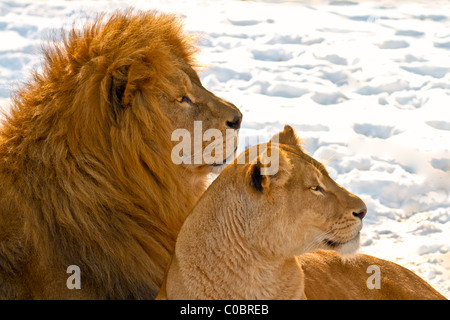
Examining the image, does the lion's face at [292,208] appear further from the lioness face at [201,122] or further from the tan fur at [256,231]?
the lioness face at [201,122]

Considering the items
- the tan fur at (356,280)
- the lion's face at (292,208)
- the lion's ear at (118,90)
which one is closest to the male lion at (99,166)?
the lion's ear at (118,90)

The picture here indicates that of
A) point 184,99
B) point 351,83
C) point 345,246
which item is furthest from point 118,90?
point 351,83

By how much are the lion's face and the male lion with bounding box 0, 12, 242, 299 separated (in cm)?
50

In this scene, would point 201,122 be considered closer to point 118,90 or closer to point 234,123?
point 234,123

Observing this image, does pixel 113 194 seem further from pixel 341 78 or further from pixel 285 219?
pixel 341 78

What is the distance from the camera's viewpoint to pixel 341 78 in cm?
768

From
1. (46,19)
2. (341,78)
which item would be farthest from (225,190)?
(46,19)

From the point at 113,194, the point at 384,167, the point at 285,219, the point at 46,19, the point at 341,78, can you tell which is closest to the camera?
the point at 285,219

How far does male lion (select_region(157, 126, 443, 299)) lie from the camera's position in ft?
10.4

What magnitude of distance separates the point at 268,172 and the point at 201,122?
24.4 inches

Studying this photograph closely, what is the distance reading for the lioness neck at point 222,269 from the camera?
320 cm

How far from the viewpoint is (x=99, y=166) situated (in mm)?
3506

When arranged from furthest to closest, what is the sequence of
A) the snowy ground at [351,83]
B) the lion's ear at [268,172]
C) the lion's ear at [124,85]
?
the snowy ground at [351,83] → the lion's ear at [124,85] → the lion's ear at [268,172]
